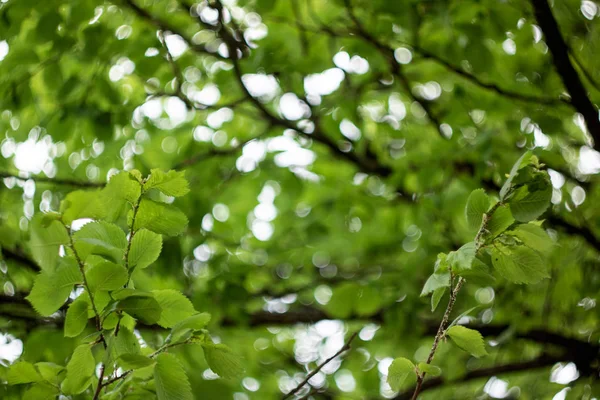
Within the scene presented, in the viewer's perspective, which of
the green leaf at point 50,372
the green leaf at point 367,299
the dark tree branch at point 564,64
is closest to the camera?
the green leaf at point 50,372

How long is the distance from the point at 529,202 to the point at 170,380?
73 cm

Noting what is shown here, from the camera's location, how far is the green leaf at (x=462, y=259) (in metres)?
1.10

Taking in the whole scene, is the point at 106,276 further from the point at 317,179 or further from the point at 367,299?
the point at 317,179

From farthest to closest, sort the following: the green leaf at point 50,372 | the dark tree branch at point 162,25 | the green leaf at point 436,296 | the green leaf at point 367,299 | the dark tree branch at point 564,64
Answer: the green leaf at point 367,299
the dark tree branch at point 162,25
the dark tree branch at point 564,64
the green leaf at point 50,372
the green leaf at point 436,296

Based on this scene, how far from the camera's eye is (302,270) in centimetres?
401

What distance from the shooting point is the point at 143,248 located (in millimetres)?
1210

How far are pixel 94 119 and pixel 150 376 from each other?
1.64 metres

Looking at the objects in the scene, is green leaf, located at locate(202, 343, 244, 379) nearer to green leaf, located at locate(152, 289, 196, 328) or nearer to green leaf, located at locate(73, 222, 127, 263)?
green leaf, located at locate(152, 289, 196, 328)

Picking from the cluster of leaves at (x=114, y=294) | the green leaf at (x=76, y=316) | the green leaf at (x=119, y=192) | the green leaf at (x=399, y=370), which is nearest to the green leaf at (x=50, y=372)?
the cluster of leaves at (x=114, y=294)

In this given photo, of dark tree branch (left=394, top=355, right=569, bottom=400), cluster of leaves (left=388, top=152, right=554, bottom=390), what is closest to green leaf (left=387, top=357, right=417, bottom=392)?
cluster of leaves (left=388, top=152, right=554, bottom=390)

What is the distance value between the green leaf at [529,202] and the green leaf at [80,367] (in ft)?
2.73

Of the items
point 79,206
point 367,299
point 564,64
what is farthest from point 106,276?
point 367,299

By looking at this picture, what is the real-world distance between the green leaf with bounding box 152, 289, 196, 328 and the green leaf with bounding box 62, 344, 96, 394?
0.15 m

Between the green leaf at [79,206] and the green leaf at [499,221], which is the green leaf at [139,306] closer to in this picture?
the green leaf at [79,206]
